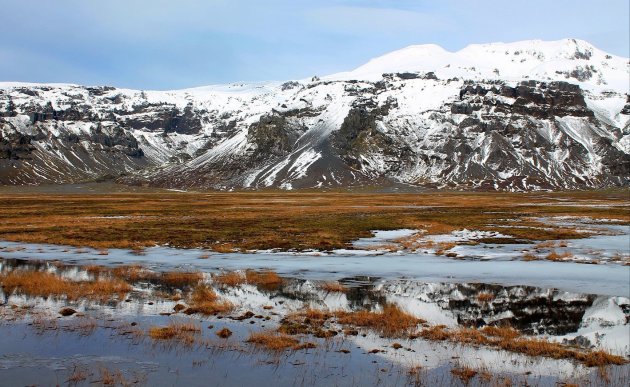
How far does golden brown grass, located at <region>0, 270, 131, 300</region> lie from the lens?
90.7 feet

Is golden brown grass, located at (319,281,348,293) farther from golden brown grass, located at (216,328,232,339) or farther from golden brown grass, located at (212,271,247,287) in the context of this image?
golden brown grass, located at (216,328,232,339)

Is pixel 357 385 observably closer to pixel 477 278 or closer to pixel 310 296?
pixel 310 296

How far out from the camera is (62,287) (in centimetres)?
2894

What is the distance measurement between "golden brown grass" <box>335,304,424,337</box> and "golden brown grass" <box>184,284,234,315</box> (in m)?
5.37

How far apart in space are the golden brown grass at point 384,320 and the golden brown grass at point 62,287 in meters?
11.9

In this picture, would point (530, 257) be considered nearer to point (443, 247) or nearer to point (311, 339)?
point (443, 247)

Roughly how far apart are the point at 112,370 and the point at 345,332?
29.2ft

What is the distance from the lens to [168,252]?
48500 mm

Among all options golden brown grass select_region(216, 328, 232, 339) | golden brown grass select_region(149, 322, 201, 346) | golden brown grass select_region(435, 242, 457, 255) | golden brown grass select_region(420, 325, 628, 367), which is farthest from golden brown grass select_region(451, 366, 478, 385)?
golden brown grass select_region(435, 242, 457, 255)

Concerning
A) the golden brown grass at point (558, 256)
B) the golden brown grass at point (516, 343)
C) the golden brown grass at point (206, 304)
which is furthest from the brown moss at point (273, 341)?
the golden brown grass at point (558, 256)

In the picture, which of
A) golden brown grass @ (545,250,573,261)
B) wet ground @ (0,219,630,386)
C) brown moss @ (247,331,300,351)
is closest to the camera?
wet ground @ (0,219,630,386)

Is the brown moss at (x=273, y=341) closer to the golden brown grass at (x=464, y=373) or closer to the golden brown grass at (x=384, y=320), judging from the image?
the golden brown grass at (x=384, y=320)

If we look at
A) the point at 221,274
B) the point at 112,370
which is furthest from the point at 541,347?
the point at 221,274

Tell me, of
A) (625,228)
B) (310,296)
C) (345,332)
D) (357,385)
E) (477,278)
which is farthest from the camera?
(625,228)
